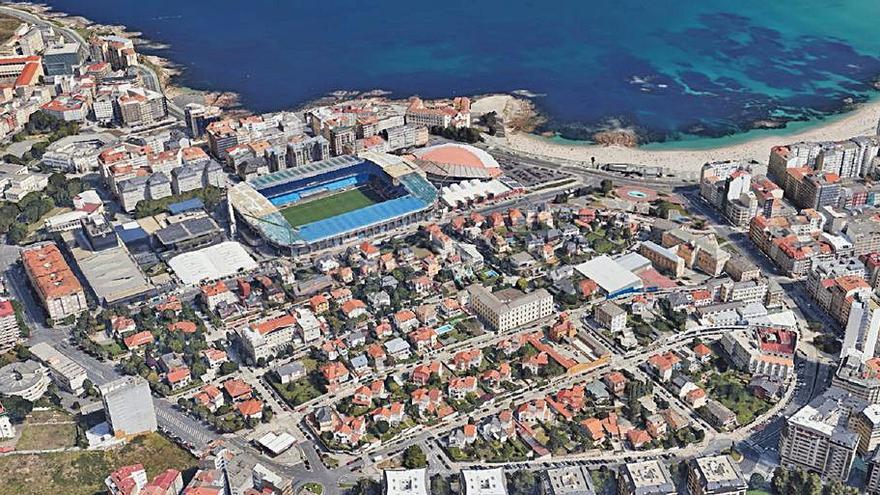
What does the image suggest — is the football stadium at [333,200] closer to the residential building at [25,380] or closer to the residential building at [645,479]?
the residential building at [25,380]

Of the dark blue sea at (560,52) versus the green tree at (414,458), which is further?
the dark blue sea at (560,52)

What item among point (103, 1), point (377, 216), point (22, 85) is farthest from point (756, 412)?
point (103, 1)

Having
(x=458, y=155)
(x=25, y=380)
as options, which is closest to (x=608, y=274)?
(x=458, y=155)

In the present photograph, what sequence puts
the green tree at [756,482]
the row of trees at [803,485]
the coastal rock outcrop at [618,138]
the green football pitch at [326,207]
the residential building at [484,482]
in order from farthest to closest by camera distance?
the coastal rock outcrop at [618,138]
the green football pitch at [326,207]
the green tree at [756,482]
the row of trees at [803,485]
the residential building at [484,482]


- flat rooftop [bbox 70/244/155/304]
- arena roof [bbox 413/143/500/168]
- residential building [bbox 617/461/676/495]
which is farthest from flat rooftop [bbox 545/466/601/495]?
arena roof [bbox 413/143/500/168]

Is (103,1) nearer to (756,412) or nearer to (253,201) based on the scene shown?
A: (253,201)

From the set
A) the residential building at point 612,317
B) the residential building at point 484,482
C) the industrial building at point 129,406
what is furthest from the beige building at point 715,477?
the industrial building at point 129,406

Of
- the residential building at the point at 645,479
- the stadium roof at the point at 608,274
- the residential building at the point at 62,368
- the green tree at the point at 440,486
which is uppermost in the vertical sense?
the stadium roof at the point at 608,274
